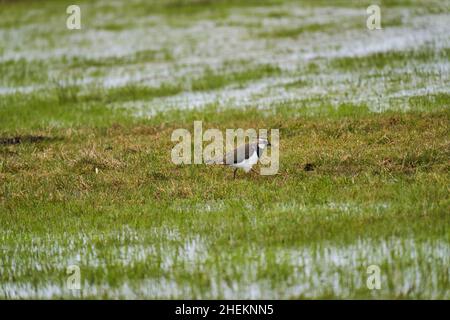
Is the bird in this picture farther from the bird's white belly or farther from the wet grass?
the wet grass

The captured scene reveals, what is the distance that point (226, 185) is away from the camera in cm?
1515

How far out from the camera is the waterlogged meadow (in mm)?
11109

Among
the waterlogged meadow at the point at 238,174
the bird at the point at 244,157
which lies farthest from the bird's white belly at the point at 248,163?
the waterlogged meadow at the point at 238,174

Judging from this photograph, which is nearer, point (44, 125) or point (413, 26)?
point (44, 125)

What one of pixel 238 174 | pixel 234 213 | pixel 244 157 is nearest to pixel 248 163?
pixel 244 157

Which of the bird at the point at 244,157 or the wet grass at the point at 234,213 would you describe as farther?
the bird at the point at 244,157

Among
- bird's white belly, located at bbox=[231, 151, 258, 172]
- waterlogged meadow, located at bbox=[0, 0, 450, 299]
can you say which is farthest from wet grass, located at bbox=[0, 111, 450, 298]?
bird's white belly, located at bbox=[231, 151, 258, 172]

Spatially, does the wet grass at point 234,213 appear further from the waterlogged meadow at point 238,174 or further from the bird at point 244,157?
the bird at point 244,157

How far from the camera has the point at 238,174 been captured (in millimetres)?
15891

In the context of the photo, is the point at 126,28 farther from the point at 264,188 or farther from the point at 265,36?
the point at 264,188

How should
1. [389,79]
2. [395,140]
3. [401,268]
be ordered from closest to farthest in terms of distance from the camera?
[401,268] → [395,140] → [389,79]

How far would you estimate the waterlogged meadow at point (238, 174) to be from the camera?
11.1m
